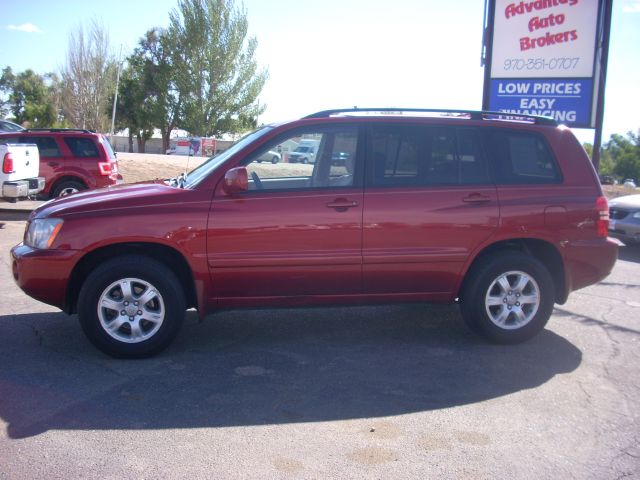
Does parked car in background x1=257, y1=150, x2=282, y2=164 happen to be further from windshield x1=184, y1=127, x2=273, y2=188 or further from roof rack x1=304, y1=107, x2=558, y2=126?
roof rack x1=304, y1=107, x2=558, y2=126

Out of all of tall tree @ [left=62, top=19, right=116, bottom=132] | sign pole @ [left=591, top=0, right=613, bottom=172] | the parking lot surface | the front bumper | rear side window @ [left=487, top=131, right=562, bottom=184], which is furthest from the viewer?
tall tree @ [left=62, top=19, right=116, bottom=132]

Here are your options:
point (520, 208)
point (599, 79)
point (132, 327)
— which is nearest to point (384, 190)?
point (520, 208)

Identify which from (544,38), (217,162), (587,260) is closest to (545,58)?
(544,38)

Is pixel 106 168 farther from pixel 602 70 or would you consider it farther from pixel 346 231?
pixel 602 70

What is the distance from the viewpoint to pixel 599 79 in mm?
14078

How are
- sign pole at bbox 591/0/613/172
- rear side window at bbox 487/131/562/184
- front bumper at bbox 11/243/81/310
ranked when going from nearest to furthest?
front bumper at bbox 11/243/81/310 → rear side window at bbox 487/131/562/184 → sign pole at bbox 591/0/613/172

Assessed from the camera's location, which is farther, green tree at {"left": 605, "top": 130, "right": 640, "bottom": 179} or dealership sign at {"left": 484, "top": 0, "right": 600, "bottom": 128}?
green tree at {"left": 605, "top": 130, "right": 640, "bottom": 179}

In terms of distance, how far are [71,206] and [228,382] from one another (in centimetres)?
186

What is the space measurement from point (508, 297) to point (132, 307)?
123 inches

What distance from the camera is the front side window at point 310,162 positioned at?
5223mm

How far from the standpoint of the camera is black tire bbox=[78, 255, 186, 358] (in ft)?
16.1

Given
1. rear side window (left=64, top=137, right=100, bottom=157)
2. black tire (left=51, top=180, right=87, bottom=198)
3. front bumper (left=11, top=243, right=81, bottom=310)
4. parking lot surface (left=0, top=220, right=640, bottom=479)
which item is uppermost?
rear side window (left=64, top=137, right=100, bottom=157)

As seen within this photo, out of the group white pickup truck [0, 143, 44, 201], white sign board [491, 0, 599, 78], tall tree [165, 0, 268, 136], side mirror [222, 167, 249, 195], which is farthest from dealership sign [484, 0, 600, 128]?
tall tree [165, 0, 268, 136]

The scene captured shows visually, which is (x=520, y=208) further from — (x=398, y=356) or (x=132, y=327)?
(x=132, y=327)
